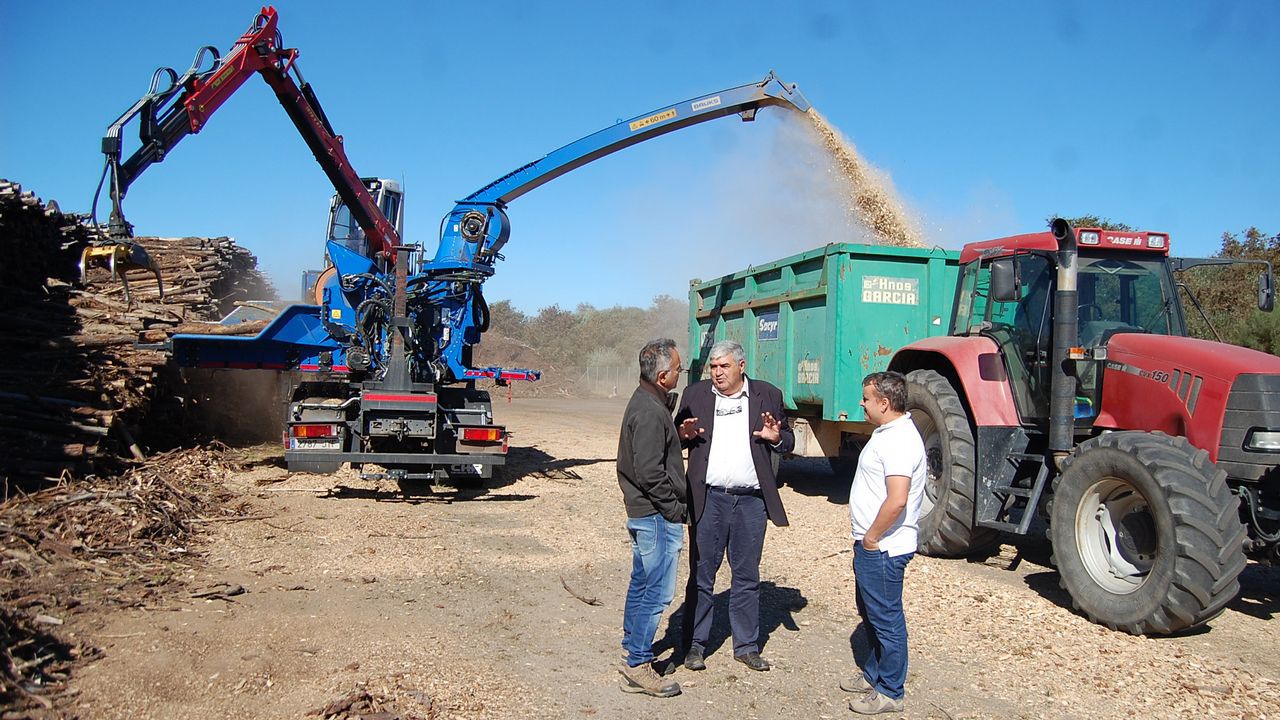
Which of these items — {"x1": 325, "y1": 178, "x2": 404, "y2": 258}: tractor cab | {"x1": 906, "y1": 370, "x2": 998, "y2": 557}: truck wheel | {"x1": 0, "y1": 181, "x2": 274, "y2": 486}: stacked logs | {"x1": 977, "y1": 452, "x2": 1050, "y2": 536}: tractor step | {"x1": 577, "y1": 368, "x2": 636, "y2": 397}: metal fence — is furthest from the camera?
{"x1": 577, "y1": 368, "x2": 636, "y2": 397}: metal fence

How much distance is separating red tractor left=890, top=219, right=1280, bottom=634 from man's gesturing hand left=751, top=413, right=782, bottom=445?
2.40m

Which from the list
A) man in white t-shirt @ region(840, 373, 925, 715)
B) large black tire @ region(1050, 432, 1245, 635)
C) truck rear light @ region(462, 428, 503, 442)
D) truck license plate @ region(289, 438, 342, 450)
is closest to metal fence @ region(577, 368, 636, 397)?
truck rear light @ region(462, 428, 503, 442)

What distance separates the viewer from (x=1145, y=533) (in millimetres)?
5637

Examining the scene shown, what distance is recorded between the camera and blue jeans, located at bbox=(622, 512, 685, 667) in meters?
4.52

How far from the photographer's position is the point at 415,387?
9.62m

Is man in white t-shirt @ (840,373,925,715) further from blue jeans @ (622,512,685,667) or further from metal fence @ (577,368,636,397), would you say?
metal fence @ (577,368,636,397)

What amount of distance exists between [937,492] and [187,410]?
9401mm

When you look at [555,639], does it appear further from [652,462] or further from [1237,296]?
[1237,296]

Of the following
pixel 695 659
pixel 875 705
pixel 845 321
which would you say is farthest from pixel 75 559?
pixel 845 321

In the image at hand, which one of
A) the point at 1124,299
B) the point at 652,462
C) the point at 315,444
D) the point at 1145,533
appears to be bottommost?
the point at 1145,533

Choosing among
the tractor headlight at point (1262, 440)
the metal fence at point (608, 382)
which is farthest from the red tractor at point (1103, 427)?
the metal fence at point (608, 382)

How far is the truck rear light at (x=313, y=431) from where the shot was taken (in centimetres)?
915

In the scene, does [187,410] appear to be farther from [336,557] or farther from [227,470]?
[336,557]

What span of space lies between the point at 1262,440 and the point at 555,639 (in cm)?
443
